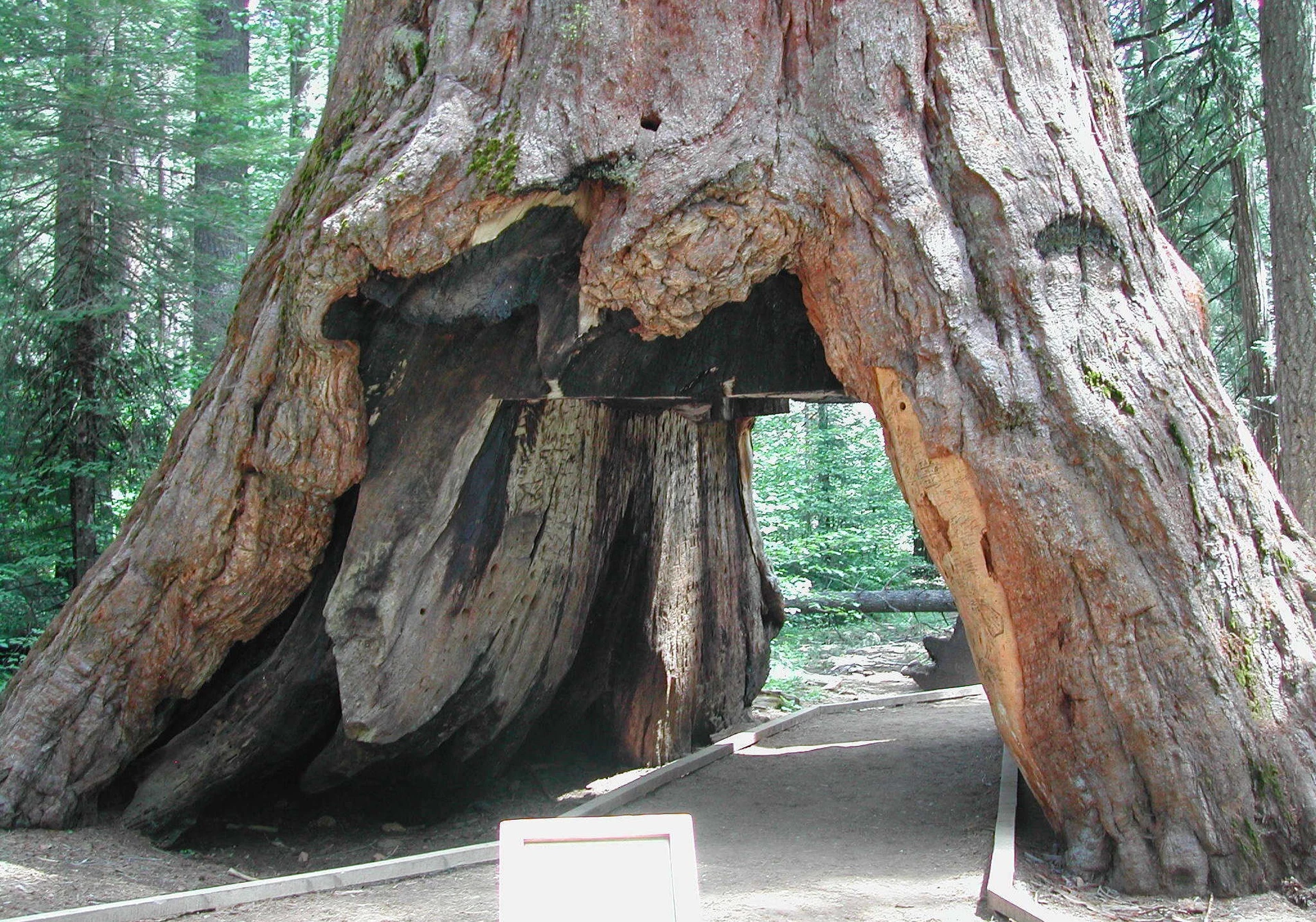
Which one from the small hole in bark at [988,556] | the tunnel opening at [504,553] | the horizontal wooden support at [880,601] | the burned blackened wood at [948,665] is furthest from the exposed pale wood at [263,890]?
the horizontal wooden support at [880,601]

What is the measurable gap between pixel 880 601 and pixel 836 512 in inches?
101

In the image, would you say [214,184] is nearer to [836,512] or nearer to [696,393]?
[696,393]

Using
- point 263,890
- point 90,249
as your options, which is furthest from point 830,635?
point 263,890

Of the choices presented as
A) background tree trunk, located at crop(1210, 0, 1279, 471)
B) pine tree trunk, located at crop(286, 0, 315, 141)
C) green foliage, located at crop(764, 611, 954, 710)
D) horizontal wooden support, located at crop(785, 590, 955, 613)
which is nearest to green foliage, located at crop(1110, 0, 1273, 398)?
background tree trunk, located at crop(1210, 0, 1279, 471)

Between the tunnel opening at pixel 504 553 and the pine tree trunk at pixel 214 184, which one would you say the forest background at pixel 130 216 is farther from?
the tunnel opening at pixel 504 553

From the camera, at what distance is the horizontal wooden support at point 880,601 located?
1180 cm

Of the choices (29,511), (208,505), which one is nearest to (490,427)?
(208,505)

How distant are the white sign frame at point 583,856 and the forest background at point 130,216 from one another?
804 centimetres

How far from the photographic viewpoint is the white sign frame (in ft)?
6.88

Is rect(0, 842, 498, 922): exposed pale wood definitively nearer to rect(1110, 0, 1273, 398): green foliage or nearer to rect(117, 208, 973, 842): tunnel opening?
rect(117, 208, 973, 842): tunnel opening

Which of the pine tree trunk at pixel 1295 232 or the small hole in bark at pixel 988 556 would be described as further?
the pine tree trunk at pixel 1295 232

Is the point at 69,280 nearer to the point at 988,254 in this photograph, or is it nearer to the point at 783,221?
the point at 783,221

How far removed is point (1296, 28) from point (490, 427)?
7063 mm

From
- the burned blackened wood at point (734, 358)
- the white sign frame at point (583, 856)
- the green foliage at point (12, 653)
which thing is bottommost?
the green foliage at point (12, 653)
